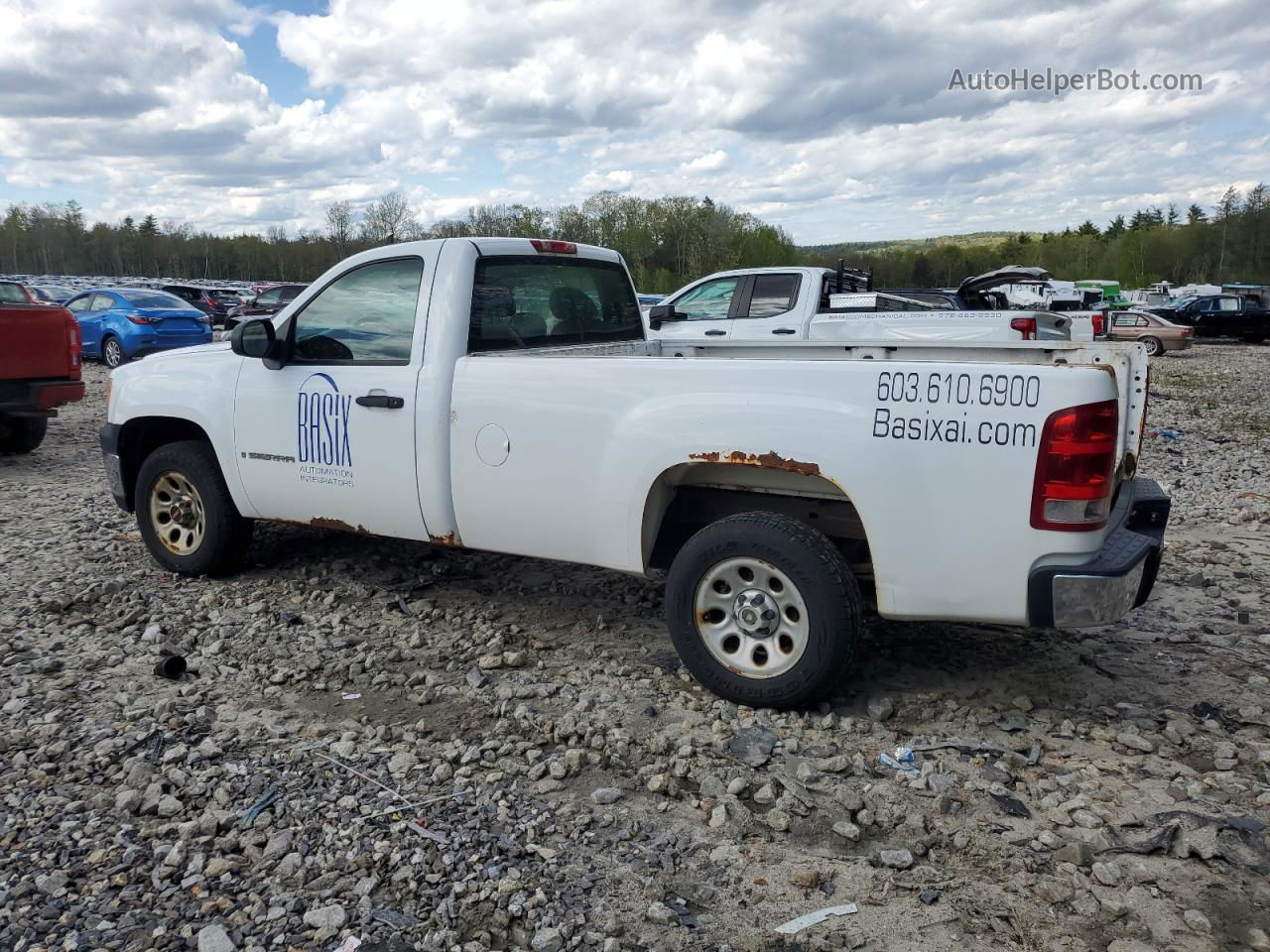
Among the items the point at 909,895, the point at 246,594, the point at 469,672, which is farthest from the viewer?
the point at 246,594

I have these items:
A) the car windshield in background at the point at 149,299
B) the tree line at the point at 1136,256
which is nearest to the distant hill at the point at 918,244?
the tree line at the point at 1136,256

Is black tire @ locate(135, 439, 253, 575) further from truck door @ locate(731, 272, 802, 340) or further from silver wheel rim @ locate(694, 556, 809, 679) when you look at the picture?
truck door @ locate(731, 272, 802, 340)

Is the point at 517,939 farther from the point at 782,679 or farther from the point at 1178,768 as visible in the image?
the point at 1178,768

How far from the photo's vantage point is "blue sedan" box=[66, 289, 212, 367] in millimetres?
19156

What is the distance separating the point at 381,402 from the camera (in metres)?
4.88

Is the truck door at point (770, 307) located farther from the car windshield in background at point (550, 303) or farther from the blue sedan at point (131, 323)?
the blue sedan at point (131, 323)

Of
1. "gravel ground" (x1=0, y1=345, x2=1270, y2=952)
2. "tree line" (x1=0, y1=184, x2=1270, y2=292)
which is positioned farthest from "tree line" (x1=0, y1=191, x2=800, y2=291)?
"gravel ground" (x1=0, y1=345, x2=1270, y2=952)

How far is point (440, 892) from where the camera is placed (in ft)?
9.69

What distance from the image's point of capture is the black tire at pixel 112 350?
→ 1928cm

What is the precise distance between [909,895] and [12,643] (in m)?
4.36

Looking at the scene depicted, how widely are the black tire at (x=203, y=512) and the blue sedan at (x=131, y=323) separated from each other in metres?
14.6

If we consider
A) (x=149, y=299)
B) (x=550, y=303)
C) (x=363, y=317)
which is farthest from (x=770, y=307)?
(x=149, y=299)

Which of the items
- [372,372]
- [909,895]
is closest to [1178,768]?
[909,895]

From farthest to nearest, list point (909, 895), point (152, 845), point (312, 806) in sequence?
point (312, 806) → point (152, 845) → point (909, 895)
